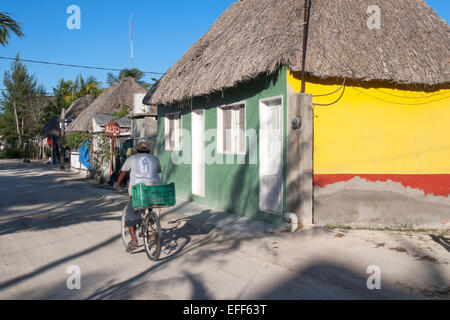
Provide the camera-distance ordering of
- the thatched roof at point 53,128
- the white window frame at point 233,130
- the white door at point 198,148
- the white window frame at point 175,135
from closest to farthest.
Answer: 1. the white window frame at point 233,130
2. the white door at point 198,148
3. the white window frame at point 175,135
4. the thatched roof at point 53,128

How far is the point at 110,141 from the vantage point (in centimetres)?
1802

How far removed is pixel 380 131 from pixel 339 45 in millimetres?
1829

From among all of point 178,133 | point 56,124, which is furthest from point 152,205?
point 56,124

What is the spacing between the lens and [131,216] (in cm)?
674

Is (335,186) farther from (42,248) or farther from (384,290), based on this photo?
(42,248)

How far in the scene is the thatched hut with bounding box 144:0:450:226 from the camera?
7.82 m

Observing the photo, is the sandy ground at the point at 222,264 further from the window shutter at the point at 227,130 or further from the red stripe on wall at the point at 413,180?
the window shutter at the point at 227,130

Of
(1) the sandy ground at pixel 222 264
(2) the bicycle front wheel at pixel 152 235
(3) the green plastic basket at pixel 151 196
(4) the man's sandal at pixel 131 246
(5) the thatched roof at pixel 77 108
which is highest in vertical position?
(5) the thatched roof at pixel 77 108

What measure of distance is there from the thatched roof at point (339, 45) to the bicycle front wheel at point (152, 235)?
3363mm

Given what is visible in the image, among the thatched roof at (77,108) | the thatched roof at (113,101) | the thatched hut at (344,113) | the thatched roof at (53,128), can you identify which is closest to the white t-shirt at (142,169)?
the thatched hut at (344,113)

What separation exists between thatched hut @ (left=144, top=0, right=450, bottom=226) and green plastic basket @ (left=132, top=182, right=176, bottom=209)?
2440 millimetres

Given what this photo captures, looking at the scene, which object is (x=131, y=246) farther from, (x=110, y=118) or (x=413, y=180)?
(x=110, y=118)

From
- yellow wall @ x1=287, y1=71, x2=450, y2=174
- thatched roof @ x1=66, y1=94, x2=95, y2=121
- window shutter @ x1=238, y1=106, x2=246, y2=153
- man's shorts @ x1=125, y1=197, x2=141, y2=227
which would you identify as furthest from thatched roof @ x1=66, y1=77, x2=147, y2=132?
man's shorts @ x1=125, y1=197, x2=141, y2=227

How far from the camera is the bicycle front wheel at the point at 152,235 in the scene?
6.13m
